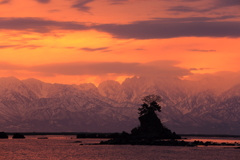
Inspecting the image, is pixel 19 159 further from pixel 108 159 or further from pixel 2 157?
pixel 108 159

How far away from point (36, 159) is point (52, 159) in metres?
4.43

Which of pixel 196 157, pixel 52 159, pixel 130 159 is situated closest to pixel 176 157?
pixel 196 157

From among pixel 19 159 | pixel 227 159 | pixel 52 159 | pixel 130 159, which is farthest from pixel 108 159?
pixel 227 159

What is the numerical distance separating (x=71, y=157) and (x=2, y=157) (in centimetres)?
1958

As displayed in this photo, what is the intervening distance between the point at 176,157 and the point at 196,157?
6.30m

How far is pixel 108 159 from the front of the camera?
5802 inches

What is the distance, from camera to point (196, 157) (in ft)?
525

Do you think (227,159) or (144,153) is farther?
(144,153)

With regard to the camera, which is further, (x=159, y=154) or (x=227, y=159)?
(x=159, y=154)

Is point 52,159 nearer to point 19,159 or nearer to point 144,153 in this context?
point 19,159

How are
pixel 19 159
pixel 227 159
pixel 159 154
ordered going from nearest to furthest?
pixel 19 159 < pixel 227 159 < pixel 159 154

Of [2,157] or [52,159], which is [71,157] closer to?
[52,159]

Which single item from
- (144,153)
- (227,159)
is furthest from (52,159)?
(227,159)

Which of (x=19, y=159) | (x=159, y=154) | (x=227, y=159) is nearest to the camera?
(x=19, y=159)
